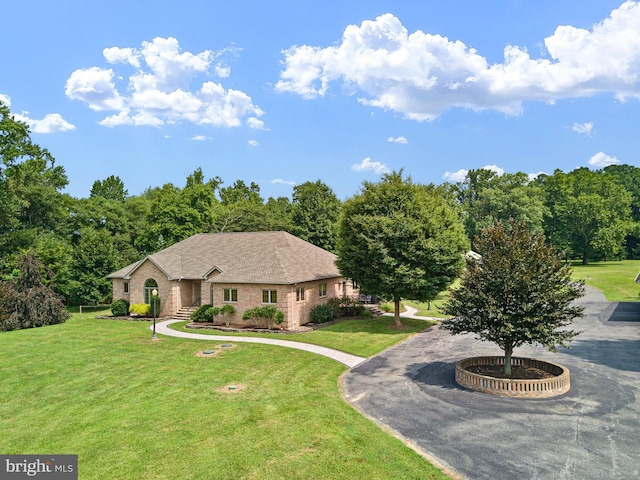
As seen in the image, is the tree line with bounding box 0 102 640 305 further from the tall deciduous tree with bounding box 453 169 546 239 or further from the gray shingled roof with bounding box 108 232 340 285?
the gray shingled roof with bounding box 108 232 340 285

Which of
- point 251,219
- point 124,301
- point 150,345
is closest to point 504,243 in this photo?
point 150,345

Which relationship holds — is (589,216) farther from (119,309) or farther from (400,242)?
(119,309)

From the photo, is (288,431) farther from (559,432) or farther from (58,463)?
(559,432)

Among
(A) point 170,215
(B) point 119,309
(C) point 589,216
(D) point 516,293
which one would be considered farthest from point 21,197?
(C) point 589,216

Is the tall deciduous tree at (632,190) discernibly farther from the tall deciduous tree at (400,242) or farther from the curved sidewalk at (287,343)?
the curved sidewalk at (287,343)

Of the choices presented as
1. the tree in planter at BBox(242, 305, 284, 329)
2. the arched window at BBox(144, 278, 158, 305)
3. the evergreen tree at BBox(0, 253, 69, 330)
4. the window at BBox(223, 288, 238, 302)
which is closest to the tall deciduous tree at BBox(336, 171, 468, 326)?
the tree in planter at BBox(242, 305, 284, 329)

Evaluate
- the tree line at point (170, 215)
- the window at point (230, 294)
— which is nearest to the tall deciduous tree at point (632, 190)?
the tree line at point (170, 215)
